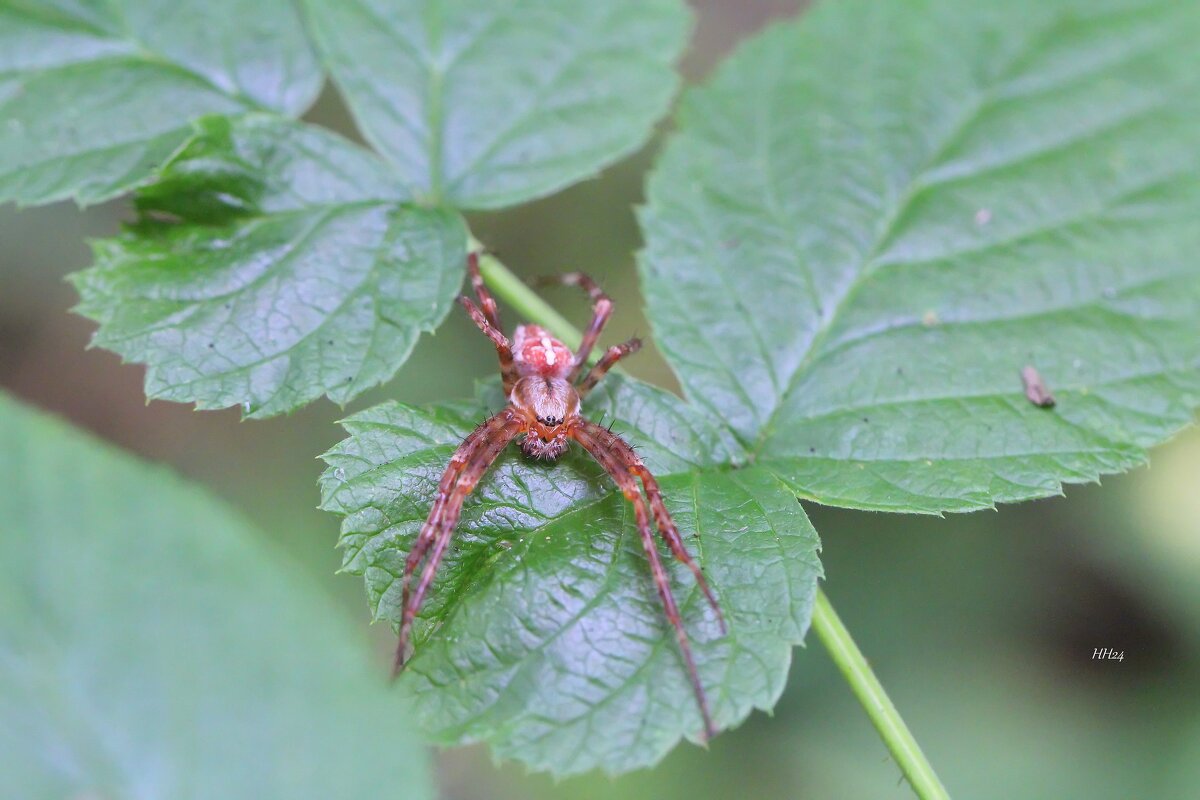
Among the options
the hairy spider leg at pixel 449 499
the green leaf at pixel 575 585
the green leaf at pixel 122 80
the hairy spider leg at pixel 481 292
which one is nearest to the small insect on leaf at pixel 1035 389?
the green leaf at pixel 575 585

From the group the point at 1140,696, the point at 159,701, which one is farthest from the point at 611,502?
the point at 1140,696

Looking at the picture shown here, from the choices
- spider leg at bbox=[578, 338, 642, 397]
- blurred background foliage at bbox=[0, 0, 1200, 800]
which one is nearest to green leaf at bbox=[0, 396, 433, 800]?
spider leg at bbox=[578, 338, 642, 397]

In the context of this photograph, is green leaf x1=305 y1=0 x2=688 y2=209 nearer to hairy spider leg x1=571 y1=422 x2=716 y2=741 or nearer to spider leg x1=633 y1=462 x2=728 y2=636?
hairy spider leg x1=571 y1=422 x2=716 y2=741

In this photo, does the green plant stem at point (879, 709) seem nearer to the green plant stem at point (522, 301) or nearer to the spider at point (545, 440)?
the spider at point (545, 440)

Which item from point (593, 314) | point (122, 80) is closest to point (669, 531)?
point (593, 314)

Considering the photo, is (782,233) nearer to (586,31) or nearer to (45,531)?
(586,31)

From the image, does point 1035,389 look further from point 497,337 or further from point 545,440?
point 497,337

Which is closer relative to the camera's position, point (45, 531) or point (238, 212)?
point (45, 531)
